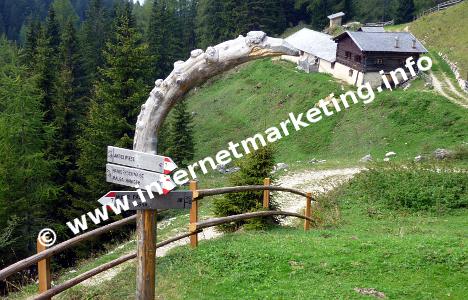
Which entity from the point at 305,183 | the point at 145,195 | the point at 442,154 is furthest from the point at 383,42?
the point at 145,195

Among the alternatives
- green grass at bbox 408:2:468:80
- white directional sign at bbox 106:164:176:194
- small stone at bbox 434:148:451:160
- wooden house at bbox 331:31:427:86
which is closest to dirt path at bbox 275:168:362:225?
small stone at bbox 434:148:451:160

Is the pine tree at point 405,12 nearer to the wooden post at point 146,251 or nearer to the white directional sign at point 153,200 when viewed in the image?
the white directional sign at point 153,200

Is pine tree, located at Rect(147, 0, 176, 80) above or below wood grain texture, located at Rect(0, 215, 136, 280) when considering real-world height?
above

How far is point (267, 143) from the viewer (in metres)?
12.8

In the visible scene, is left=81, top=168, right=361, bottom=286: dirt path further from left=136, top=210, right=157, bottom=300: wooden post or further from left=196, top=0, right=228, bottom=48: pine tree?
left=196, top=0, right=228, bottom=48: pine tree

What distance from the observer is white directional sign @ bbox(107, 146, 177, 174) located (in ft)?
17.5

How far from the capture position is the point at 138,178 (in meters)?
5.49

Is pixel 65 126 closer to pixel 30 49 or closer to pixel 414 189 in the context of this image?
pixel 414 189

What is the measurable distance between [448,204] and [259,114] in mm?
30408

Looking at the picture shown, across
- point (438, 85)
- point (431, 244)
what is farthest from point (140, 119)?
point (438, 85)

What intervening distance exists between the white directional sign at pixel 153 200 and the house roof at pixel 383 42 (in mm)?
37287

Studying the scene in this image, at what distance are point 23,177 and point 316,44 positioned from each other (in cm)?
3830

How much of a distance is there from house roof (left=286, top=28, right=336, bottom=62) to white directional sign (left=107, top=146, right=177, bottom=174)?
43456mm

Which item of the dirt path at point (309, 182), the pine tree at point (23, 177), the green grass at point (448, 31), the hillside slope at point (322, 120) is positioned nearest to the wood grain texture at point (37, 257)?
the dirt path at point (309, 182)
